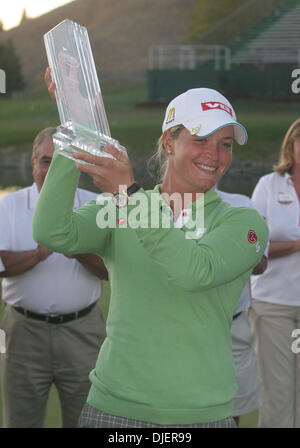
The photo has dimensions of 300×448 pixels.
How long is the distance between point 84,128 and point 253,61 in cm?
2370

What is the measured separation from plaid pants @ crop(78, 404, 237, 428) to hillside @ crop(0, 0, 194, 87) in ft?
158

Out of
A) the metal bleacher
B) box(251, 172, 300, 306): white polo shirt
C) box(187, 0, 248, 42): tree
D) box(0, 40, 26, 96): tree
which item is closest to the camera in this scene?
box(251, 172, 300, 306): white polo shirt

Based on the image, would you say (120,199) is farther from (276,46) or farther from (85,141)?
(276,46)

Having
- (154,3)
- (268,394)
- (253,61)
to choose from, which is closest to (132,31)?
(154,3)

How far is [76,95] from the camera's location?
4.04 feet

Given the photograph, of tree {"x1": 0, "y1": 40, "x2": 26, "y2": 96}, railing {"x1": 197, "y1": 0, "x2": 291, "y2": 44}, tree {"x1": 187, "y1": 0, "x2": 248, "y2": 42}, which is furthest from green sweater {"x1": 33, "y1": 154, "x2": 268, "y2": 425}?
tree {"x1": 187, "y1": 0, "x2": 248, "y2": 42}

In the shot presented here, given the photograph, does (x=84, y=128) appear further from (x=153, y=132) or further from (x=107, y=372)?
(x=153, y=132)

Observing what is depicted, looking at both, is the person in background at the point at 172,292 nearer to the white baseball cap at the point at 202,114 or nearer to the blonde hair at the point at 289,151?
the white baseball cap at the point at 202,114

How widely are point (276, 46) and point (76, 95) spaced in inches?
→ 985

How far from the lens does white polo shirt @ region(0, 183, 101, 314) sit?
2.62m

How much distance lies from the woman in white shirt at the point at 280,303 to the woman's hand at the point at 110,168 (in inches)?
66.1

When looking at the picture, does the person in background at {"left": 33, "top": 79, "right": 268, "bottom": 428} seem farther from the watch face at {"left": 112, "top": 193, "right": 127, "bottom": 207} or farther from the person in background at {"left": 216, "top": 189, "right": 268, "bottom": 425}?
the person in background at {"left": 216, "top": 189, "right": 268, "bottom": 425}

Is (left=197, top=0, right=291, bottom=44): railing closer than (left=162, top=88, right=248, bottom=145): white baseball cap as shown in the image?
No

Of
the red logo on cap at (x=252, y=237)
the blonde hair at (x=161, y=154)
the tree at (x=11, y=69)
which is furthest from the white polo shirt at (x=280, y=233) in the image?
the tree at (x=11, y=69)
